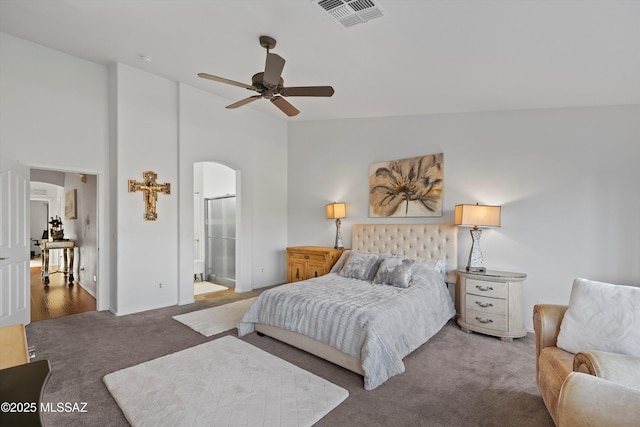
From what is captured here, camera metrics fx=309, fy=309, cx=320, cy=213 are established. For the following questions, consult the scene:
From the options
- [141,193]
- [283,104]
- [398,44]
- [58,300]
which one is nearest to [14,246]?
[141,193]

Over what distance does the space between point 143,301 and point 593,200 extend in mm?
5800

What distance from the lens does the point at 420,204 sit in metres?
4.55

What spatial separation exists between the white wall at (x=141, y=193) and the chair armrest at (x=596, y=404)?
4.70 meters

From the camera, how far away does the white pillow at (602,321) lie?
5.96 ft

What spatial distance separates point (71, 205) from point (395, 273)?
6970 mm

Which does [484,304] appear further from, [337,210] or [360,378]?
[337,210]

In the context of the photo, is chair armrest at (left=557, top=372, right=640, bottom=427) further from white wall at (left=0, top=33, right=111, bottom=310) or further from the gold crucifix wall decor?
white wall at (left=0, top=33, right=111, bottom=310)

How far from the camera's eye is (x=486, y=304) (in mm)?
3506

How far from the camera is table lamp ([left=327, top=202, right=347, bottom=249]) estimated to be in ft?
17.2

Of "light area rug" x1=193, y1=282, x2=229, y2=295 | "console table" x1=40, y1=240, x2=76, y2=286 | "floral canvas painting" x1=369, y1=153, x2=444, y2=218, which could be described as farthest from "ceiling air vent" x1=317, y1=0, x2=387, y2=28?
"console table" x1=40, y1=240, x2=76, y2=286

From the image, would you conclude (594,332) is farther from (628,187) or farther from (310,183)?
(310,183)

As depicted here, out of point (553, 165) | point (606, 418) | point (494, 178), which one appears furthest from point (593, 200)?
point (606, 418)

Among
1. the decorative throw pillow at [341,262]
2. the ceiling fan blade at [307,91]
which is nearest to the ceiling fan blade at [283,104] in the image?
the ceiling fan blade at [307,91]

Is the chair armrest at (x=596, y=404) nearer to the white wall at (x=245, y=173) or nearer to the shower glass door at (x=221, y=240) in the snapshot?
the white wall at (x=245, y=173)
